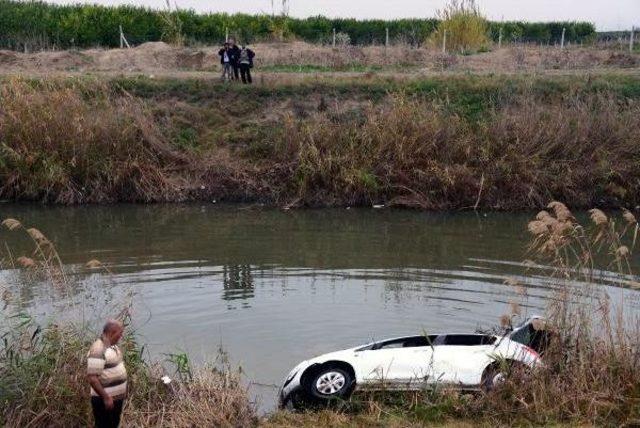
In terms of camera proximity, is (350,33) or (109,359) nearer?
(109,359)

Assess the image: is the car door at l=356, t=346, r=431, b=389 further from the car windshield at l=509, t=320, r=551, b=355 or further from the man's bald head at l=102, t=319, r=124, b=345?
the man's bald head at l=102, t=319, r=124, b=345

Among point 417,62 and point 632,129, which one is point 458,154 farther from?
point 417,62

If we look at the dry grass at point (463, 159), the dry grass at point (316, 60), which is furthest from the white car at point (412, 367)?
the dry grass at point (316, 60)

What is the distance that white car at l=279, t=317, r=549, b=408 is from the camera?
10.7 m

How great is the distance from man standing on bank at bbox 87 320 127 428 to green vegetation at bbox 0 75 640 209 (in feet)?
68.4

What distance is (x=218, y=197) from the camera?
3055cm

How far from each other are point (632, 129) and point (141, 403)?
83.5 ft

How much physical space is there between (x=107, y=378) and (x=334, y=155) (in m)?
22.1

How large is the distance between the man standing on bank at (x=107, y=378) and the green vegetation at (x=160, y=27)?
138 ft

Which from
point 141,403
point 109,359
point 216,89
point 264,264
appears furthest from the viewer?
point 216,89

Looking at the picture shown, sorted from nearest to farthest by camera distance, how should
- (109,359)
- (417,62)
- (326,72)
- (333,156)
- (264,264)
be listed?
(109,359) < (264,264) < (333,156) < (326,72) < (417,62)

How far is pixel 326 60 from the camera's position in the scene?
4541 centimetres

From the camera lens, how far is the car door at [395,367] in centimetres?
1071

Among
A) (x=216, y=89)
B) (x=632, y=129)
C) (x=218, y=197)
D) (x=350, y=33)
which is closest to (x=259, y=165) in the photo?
(x=218, y=197)
